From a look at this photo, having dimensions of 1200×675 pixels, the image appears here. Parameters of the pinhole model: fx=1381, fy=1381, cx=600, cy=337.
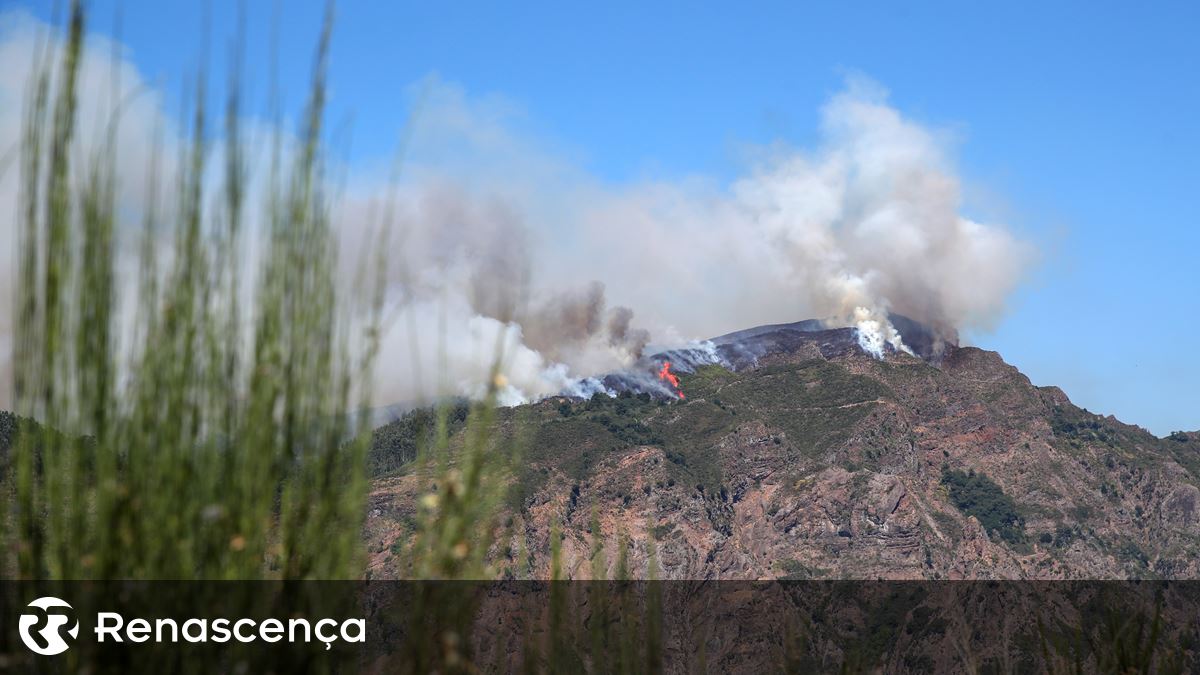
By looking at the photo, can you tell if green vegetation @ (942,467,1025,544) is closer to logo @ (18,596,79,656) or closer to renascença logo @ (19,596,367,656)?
renascença logo @ (19,596,367,656)

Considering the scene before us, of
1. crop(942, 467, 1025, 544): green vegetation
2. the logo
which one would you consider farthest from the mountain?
the logo

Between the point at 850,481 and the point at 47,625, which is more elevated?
the point at 850,481

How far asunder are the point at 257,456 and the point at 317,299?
507mm

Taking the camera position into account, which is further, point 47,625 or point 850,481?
point 850,481

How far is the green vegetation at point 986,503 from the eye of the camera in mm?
167250

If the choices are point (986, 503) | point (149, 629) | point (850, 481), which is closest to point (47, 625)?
point (149, 629)

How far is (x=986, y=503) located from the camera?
172 metres

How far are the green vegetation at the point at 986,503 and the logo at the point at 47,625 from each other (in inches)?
6703

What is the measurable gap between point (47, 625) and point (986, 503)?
6957 inches

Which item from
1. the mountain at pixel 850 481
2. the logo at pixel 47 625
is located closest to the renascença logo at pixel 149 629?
the logo at pixel 47 625

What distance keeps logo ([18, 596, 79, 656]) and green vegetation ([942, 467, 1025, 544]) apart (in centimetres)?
17025

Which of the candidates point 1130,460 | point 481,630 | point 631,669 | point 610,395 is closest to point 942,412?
point 1130,460

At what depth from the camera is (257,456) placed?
4.03 metres

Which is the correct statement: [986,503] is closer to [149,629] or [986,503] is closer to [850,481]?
[850,481]
